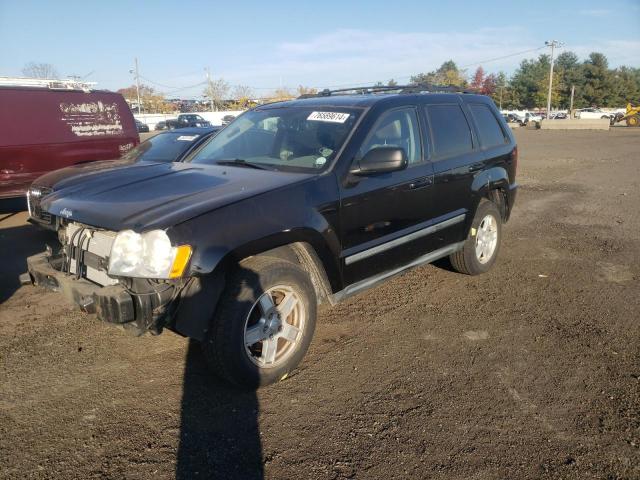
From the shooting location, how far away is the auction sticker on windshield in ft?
12.8

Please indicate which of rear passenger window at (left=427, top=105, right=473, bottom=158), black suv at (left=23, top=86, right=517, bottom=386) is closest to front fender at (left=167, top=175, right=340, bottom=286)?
black suv at (left=23, top=86, right=517, bottom=386)

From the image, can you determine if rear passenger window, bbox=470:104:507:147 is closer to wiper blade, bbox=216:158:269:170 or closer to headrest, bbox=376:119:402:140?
headrest, bbox=376:119:402:140

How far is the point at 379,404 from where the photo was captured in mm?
3074

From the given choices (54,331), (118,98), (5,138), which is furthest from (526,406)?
(118,98)

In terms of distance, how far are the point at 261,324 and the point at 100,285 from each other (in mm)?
1061

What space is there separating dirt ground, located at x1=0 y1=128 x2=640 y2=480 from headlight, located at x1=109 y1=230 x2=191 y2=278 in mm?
911

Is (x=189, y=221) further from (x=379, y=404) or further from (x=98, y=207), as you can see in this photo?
(x=379, y=404)

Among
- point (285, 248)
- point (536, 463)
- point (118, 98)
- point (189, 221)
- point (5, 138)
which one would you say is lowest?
point (536, 463)

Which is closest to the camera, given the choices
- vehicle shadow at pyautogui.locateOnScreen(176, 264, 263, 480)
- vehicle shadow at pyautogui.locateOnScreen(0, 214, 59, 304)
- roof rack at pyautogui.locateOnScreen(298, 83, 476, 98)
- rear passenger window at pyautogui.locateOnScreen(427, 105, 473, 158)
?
vehicle shadow at pyautogui.locateOnScreen(176, 264, 263, 480)

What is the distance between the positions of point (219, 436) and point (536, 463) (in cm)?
169

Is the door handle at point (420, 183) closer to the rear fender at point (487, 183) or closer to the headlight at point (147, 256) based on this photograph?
the rear fender at point (487, 183)

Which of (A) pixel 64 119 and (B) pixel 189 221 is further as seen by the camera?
(A) pixel 64 119

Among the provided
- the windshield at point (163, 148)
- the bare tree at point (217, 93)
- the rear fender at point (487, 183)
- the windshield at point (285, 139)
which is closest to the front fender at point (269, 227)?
the windshield at point (285, 139)

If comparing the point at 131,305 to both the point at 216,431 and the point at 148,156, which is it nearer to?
the point at 216,431
